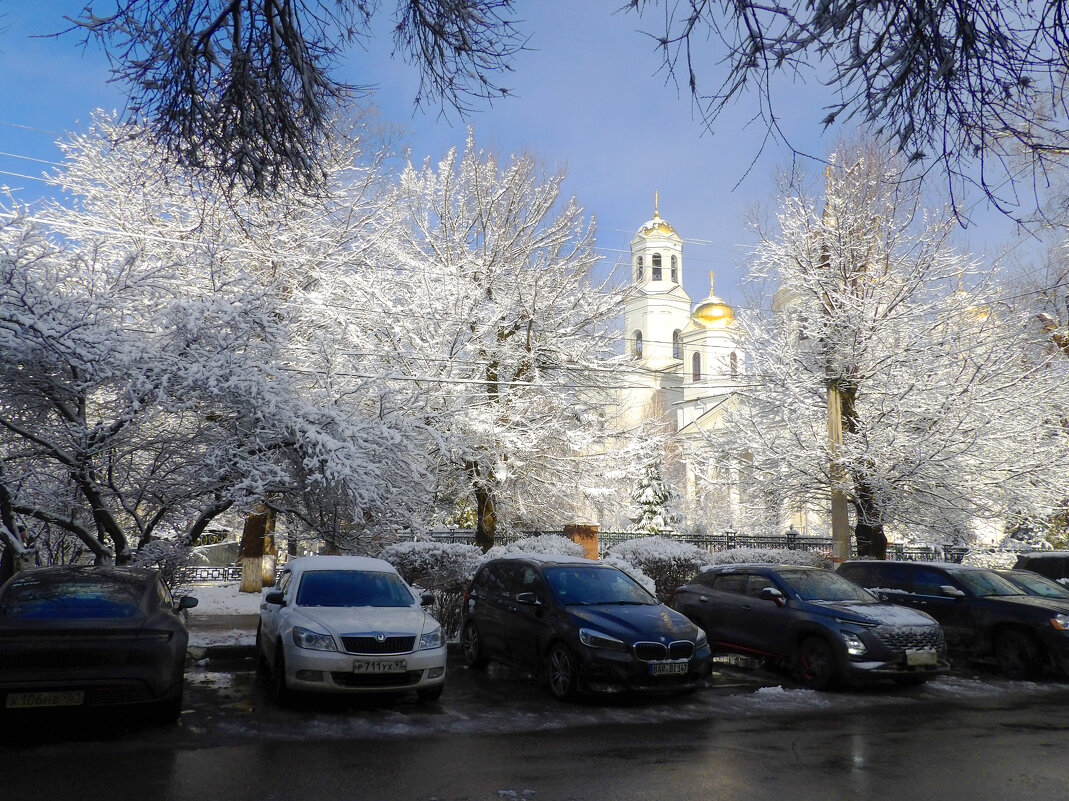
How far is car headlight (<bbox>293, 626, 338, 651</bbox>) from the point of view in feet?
26.0

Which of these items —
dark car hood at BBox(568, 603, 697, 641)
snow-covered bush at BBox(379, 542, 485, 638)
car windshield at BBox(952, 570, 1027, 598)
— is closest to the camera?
dark car hood at BBox(568, 603, 697, 641)

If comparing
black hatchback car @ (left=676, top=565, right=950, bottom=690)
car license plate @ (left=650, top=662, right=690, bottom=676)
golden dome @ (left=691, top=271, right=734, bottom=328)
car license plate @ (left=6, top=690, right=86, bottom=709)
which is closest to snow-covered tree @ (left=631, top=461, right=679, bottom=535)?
golden dome @ (left=691, top=271, right=734, bottom=328)

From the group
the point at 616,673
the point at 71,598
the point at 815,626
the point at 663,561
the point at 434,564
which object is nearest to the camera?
the point at 71,598

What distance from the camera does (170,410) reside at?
1119cm

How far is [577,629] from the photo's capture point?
887cm

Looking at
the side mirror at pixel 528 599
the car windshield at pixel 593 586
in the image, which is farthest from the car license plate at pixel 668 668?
the side mirror at pixel 528 599

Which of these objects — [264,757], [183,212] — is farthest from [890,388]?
[183,212]

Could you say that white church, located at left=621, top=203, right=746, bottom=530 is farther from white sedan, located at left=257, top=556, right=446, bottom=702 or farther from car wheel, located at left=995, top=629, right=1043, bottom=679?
white sedan, located at left=257, top=556, right=446, bottom=702

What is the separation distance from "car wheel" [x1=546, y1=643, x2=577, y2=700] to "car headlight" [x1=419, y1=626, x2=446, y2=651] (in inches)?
52.6

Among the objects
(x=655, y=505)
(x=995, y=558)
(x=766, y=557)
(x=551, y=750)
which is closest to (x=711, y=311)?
(x=655, y=505)

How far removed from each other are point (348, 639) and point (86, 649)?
2359mm

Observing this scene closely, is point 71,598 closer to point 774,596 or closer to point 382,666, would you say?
point 382,666

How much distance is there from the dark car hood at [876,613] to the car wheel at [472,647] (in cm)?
450

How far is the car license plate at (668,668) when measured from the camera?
8.54 metres
